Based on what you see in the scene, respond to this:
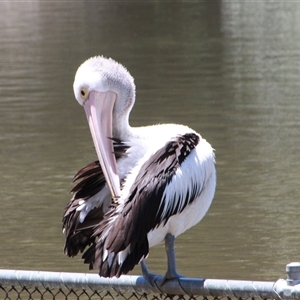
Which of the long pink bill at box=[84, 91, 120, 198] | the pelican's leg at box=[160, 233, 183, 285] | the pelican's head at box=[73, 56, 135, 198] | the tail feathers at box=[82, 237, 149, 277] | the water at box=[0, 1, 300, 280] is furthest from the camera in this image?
the water at box=[0, 1, 300, 280]

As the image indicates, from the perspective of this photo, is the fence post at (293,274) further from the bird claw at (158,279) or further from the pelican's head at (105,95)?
the pelican's head at (105,95)

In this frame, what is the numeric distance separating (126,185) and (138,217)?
1.00ft

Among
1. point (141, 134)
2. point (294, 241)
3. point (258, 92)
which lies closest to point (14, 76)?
point (258, 92)

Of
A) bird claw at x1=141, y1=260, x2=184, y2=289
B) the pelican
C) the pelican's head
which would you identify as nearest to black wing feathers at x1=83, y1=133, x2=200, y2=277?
the pelican

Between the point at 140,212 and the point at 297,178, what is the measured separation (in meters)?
5.25

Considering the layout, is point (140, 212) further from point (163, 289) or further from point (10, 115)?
point (10, 115)

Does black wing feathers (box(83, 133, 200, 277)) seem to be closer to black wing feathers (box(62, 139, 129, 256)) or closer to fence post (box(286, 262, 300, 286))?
black wing feathers (box(62, 139, 129, 256))

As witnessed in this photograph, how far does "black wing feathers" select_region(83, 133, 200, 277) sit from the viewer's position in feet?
12.1

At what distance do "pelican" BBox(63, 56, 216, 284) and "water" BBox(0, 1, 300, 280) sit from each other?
7.87 ft

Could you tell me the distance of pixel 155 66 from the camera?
656 inches

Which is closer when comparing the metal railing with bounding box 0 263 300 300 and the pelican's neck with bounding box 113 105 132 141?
the metal railing with bounding box 0 263 300 300

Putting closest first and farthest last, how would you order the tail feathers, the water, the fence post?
1. the fence post
2. the tail feathers
3. the water

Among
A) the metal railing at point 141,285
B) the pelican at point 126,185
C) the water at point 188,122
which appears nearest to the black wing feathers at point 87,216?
the pelican at point 126,185

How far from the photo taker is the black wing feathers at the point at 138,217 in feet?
12.1
